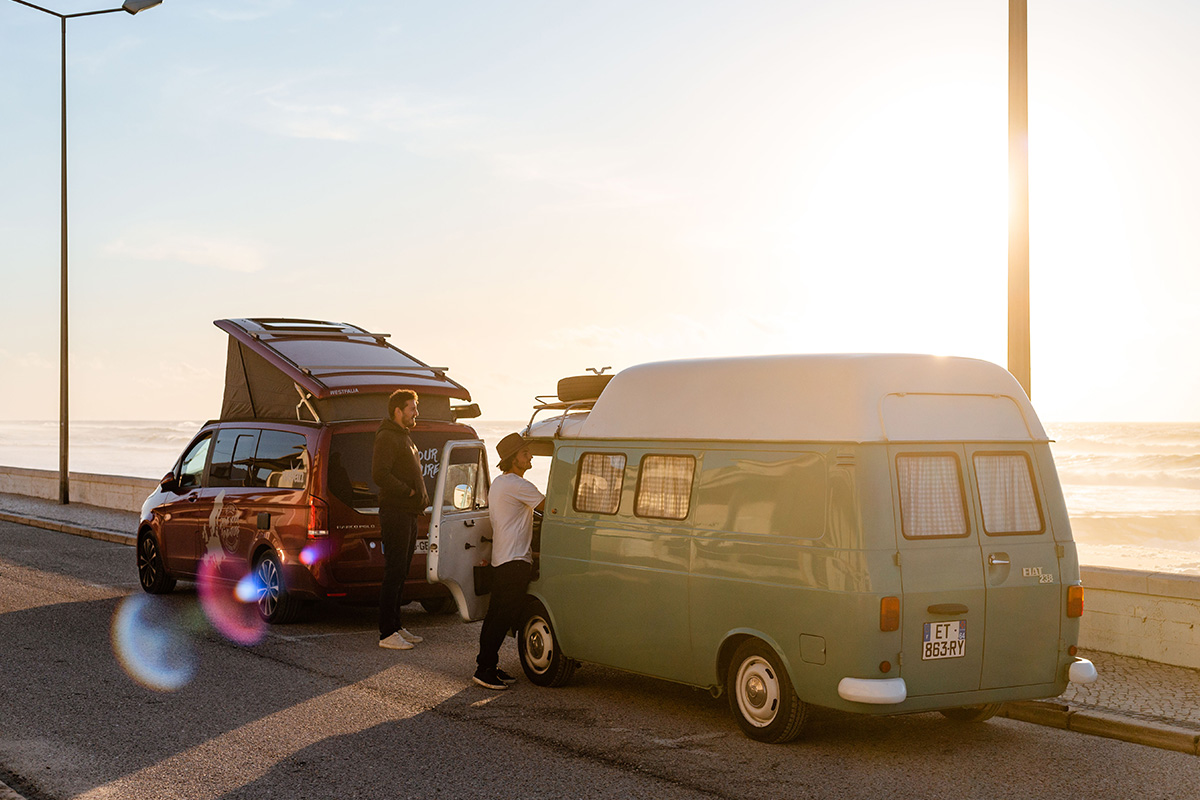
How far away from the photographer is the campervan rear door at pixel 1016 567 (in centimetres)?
669

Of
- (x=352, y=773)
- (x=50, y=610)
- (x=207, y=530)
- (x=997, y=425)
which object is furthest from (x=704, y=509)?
(x=50, y=610)

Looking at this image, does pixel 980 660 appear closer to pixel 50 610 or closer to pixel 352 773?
pixel 352 773

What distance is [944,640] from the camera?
6492mm

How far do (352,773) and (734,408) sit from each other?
298cm

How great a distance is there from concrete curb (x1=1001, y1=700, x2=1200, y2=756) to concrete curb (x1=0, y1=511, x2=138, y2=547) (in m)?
13.5

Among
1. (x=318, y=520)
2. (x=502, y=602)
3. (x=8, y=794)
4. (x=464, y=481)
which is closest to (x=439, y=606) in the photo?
(x=318, y=520)

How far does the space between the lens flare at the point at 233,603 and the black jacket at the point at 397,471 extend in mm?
1902

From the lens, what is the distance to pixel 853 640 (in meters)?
6.28

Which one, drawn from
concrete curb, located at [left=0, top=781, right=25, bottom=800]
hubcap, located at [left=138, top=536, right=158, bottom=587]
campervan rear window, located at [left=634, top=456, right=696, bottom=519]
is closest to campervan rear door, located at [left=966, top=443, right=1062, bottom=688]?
campervan rear window, located at [left=634, top=456, right=696, bottom=519]

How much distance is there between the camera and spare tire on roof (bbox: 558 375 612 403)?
884 centimetres

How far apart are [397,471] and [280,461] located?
1.95 metres

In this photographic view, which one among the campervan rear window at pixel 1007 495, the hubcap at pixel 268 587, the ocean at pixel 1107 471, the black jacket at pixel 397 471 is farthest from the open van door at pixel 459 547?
the ocean at pixel 1107 471

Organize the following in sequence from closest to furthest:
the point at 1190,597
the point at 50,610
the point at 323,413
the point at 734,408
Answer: the point at 734,408, the point at 1190,597, the point at 323,413, the point at 50,610

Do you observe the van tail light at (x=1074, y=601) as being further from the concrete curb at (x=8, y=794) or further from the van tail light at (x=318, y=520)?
the van tail light at (x=318, y=520)
